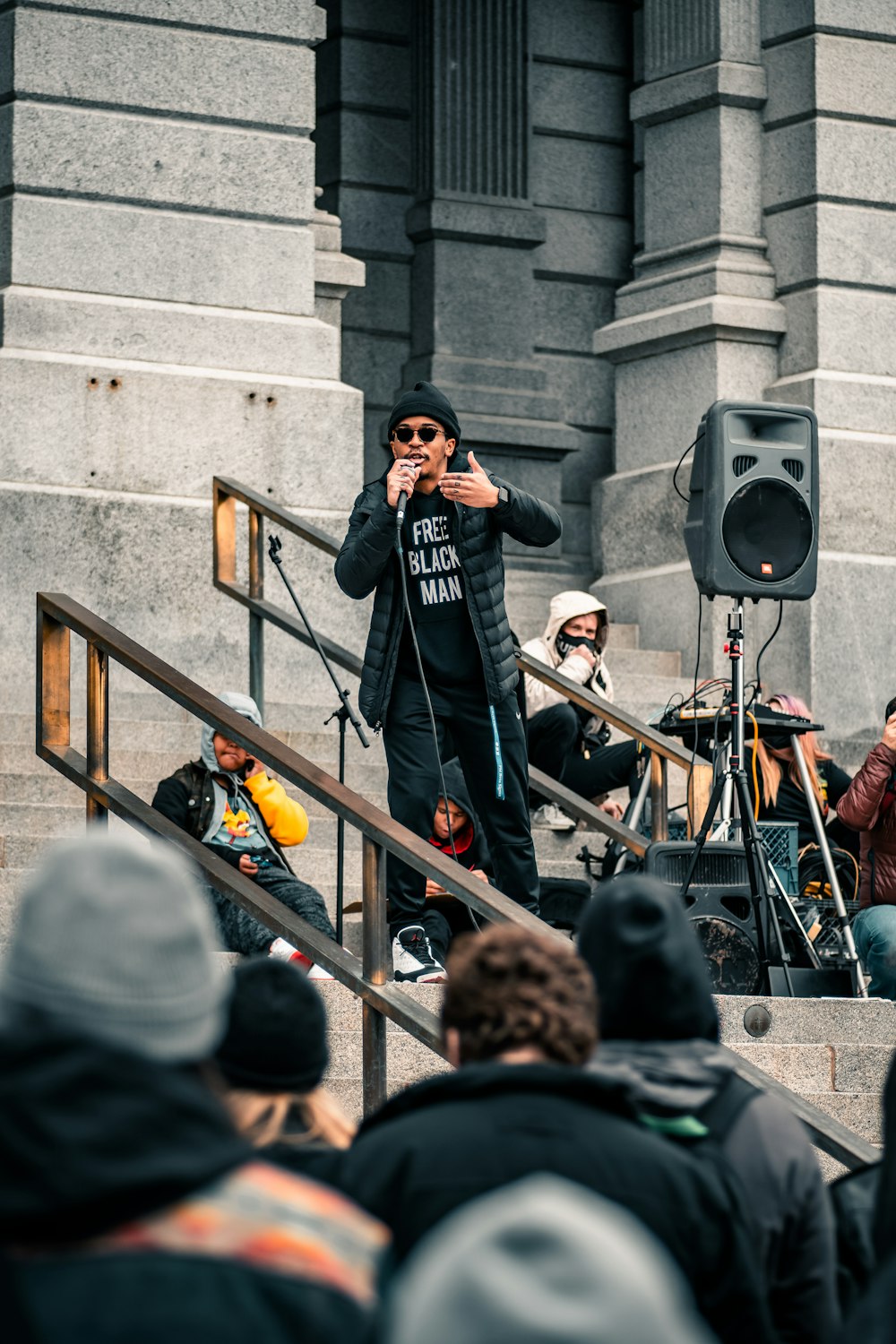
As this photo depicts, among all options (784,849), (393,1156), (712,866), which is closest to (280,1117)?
(393,1156)

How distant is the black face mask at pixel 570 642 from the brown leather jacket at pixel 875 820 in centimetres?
258

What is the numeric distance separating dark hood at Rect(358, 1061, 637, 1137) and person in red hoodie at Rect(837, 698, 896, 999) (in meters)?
5.42

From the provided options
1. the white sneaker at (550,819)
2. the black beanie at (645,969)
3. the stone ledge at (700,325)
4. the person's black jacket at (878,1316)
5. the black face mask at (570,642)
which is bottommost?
the white sneaker at (550,819)

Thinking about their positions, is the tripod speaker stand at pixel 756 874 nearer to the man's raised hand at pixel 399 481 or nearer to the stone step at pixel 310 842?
the stone step at pixel 310 842

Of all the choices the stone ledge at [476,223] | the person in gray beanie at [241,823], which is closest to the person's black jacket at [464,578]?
the person in gray beanie at [241,823]

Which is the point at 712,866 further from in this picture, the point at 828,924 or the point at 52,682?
the point at 52,682

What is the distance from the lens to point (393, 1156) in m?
2.87

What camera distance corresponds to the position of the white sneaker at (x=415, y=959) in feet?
23.5

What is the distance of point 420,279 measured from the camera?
14.8m

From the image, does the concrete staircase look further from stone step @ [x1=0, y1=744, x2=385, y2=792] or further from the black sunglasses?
the black sunglasses

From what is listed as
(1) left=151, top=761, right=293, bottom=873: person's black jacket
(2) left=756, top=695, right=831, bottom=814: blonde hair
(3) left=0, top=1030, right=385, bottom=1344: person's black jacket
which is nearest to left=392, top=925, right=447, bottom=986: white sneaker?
(1) left=151, top=761, right=293, bottom=873: person's black jacket

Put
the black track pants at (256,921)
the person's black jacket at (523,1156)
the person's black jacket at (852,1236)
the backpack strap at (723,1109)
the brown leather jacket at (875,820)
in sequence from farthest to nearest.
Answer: the brown leather jacket at (875,820)
the black track pants at (256,921)
the person's black jacket at (852,1236)
the backpack strap at (723,1109)
the person's black jacket at (523,1156)

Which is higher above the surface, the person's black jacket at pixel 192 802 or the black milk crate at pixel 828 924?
the person's black jacket at pixel 192 802

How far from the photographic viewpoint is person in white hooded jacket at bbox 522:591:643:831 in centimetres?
1026
